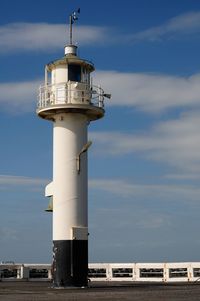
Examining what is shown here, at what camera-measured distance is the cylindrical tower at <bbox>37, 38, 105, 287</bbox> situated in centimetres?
2955

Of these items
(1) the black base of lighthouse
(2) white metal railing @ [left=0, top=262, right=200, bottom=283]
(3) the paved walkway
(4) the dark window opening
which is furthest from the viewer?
(2) white metal railing @ [left=0, top=262, right=200, bottom=283]

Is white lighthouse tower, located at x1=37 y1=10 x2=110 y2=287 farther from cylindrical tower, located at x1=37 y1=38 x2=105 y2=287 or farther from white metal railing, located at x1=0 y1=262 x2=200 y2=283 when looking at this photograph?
white metal railing, located at x1=0 y1=262 x2=200 y2=283

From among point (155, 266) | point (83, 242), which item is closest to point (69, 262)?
point (83, 242)

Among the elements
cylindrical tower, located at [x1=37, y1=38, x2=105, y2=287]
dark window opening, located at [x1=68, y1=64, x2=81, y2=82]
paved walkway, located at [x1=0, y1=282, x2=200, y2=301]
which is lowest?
paved walkway, located at [x1=0, y1=282, x2=200, y2=301]

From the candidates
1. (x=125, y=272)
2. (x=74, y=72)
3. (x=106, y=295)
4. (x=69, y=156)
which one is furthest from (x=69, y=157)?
(x=125, y=272)

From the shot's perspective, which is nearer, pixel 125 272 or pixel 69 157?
pixel 69 157

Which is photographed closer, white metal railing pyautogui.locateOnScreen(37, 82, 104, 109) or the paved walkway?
the paved walkway

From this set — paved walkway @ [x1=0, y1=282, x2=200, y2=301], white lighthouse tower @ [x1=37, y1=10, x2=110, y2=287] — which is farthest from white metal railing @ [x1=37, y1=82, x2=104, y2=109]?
paved walkway @ [x1=0, y1=282, x2=200, y2=301]

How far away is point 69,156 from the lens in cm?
3042

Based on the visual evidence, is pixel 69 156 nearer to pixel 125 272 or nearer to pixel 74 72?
pixel 74 72

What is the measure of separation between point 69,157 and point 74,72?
4.19 metres

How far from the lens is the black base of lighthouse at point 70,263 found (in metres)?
29.4

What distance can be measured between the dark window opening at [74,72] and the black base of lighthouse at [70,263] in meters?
7.80

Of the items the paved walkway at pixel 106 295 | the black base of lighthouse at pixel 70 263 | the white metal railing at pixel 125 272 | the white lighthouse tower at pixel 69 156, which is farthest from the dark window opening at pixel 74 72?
the white metal railing at pixel 125 272
